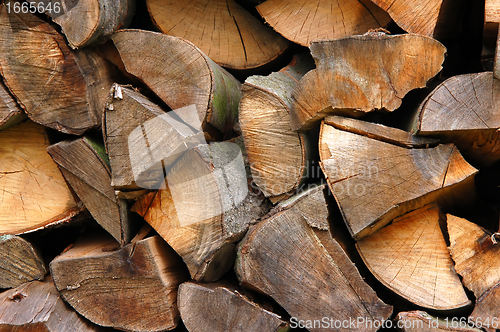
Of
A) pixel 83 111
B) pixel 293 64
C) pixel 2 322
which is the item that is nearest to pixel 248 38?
pixel 293 64

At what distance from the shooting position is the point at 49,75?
5.62 ft

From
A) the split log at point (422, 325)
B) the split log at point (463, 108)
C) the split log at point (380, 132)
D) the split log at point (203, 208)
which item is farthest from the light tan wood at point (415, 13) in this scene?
the split log at point (422, 325)

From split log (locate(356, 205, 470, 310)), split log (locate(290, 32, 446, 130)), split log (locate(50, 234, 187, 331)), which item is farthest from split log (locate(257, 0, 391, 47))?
split log (locate(50, 234, 187, 331))

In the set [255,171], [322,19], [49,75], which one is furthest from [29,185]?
[322,19]

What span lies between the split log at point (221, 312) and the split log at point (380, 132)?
0.74 metres

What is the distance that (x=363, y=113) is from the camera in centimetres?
155

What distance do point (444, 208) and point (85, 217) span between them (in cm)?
158

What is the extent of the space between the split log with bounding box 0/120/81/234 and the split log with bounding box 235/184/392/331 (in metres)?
0.90

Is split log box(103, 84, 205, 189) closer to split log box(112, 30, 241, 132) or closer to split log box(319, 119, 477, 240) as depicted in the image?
split log box(112, 30, 241, 132)

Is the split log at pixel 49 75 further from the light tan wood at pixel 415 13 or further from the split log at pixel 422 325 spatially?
→ the split log at pixel 422 325

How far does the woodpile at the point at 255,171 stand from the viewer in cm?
148

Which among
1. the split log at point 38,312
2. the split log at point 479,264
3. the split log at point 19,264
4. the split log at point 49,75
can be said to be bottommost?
the split log at point 38,312

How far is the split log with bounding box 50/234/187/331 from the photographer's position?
5.35 ft

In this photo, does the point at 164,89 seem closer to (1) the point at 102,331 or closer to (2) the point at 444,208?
(1) the point at 102,331
